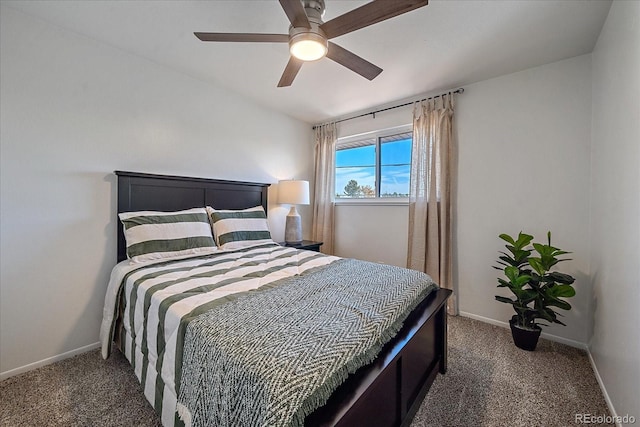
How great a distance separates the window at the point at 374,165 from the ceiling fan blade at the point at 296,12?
7.08 feet

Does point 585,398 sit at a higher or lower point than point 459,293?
lower

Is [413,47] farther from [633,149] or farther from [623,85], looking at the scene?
[633,149]

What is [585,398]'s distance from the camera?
150cm

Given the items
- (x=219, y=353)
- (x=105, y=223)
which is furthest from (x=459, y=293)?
(x=105, y=223)

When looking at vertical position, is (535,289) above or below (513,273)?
below

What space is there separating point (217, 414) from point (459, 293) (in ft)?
8.55

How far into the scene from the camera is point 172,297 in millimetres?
1275

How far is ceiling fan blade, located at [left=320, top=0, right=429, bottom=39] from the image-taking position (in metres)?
1.19

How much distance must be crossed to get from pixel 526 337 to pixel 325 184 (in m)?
2.79

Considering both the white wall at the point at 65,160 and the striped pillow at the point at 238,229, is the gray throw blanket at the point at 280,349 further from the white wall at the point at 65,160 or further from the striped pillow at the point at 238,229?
the white wall at the point at 65,160

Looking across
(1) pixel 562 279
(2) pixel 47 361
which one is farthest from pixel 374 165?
(2) pixel 47 361

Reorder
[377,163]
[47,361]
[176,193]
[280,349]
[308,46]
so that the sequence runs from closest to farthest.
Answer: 1. [280,349]
2. [308,46]
3. [47,361]
4. [176,193]
5. [377,163]

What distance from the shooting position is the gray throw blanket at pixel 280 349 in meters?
0.73

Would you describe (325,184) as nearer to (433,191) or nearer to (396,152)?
(396,152)
